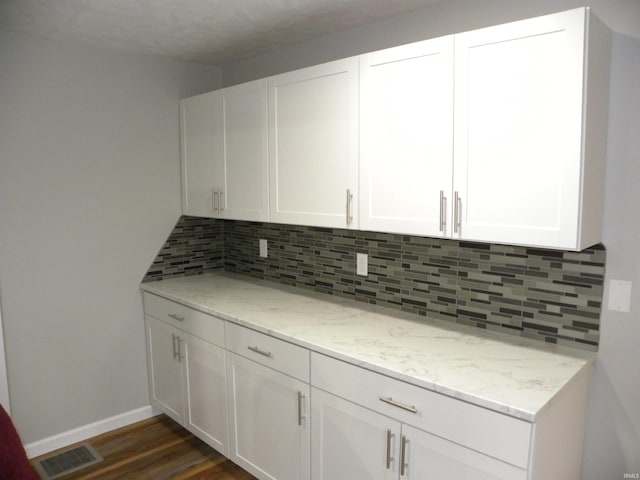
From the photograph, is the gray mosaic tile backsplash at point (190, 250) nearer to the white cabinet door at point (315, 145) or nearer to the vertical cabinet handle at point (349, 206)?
the white cabinet door at point (315, 145)

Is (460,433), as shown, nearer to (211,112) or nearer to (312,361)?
(312,361)

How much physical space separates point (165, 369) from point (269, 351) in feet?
3.66

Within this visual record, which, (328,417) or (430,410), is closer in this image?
(430,410)

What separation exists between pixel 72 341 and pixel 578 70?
288 centimetres

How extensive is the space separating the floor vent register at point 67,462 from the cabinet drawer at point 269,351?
113 cm

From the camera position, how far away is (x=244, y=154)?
2752 mm

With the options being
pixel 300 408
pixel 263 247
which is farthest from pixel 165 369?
pixel 300 408

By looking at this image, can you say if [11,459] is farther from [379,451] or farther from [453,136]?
[453,136]

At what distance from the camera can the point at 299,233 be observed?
3.00 metres

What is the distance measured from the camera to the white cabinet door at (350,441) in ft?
5.84

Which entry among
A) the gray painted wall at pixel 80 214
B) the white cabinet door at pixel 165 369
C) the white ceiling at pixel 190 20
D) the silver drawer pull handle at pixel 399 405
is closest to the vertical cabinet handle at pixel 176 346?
the white cabinet door at pixel 165 369

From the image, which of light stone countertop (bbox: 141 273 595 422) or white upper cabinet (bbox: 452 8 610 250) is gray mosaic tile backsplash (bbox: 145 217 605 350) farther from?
white upper cabinet (bbox: 452 8 610 250)

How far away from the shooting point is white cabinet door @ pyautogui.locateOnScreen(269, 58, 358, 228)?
220cm

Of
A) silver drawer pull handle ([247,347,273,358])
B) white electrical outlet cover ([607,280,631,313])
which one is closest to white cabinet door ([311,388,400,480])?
silver drawer pull handle ([247,347,273,358])
